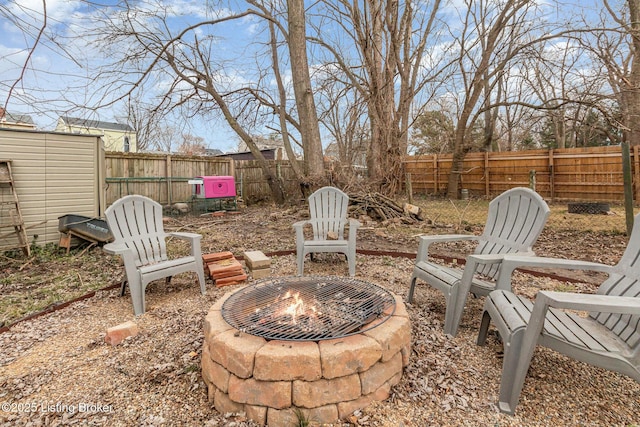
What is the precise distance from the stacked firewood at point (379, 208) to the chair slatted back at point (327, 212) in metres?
2.41

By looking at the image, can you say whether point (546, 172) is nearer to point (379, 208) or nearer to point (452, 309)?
point (379, 208)

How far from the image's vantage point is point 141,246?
2.85 meters

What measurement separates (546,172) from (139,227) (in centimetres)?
1117

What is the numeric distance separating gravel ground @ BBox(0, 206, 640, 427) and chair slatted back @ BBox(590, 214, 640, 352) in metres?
0.32

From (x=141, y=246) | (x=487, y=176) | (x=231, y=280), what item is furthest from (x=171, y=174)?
(x=487, y=176)

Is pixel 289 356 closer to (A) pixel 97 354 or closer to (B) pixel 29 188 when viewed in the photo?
(A) pixel 97 354

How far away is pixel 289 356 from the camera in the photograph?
132 cm

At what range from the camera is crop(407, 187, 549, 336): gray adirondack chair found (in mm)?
1969

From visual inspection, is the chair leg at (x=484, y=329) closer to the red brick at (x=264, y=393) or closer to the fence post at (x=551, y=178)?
the red brick at (x=264, y=393)

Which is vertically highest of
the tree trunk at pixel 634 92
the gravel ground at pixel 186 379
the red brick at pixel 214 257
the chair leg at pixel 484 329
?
the tree trunk at pixel 634 92

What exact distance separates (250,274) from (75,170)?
11.9 ft

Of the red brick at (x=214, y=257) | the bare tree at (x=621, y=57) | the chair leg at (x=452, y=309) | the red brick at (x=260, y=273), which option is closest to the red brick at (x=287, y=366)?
the chair leg at (x=452, y=309)

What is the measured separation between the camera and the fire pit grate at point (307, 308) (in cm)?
153

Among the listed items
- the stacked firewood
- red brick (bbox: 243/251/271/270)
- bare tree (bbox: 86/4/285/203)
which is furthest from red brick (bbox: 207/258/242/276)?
bare tree (bbox: 86/4/285/203)
